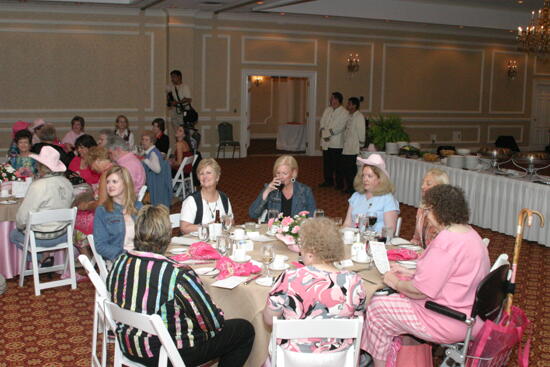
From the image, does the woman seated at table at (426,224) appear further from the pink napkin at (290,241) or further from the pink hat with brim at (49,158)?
the pink hat with brim at (49,158)

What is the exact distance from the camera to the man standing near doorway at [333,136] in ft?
33.9

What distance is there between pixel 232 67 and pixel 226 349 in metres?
11.3

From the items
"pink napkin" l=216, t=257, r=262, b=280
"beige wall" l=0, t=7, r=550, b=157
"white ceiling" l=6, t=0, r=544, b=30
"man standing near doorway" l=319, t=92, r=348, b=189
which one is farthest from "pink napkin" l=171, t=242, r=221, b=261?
"beige wall" l=0, t=7, r=550, b=157

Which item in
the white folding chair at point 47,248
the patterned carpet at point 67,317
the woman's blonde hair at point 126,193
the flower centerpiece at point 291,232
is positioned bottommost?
the patterned carpet at point 67,317

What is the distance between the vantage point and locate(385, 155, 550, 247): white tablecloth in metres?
7.16

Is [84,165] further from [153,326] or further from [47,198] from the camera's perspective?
[153,326]

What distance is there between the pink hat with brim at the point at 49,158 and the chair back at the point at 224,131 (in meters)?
8.58

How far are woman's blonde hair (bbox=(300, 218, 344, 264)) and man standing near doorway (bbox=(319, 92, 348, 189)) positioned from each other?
749cm

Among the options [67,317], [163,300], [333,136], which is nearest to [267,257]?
[163,300]

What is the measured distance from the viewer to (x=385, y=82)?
50.3 feet

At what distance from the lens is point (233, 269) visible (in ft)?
11.6

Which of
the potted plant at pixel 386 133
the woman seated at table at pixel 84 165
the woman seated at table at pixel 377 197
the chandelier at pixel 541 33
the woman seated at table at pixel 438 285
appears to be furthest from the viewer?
the potted plant at pixel 386 133

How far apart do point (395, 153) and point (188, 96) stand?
442 centimetres

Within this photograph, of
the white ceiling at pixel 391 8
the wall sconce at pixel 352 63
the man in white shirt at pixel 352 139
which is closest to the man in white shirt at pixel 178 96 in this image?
the white ceiling at pixel 391 8
